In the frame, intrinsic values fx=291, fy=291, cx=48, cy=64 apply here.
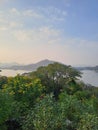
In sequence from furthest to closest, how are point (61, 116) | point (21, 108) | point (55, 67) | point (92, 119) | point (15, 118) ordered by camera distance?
point (55, 67)
point (21, 108)
point (15, 118)
point (61, 116)
point (92, 119)

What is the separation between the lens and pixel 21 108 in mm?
15266

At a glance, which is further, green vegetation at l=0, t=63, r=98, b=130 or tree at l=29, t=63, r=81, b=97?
tree at l=29, t=63, r=81, b=97

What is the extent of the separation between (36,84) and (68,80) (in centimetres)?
2495

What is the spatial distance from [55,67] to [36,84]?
2673 cm

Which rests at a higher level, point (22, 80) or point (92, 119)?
Answer: point (22, 80)

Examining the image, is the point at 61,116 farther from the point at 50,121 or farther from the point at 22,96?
the point at 22,96

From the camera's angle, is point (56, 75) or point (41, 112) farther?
point (56, 75)

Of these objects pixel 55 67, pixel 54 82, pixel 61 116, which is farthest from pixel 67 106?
pixel 55 67

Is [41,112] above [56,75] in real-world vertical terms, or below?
below

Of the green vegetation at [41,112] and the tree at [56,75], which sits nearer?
the green vegetation at [41,112]

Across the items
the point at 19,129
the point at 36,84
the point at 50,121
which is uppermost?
the point at 36,84

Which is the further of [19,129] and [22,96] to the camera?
[22,96]

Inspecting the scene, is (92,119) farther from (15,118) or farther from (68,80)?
(68,80)

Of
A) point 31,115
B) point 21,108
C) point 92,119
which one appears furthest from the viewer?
point 21,108
